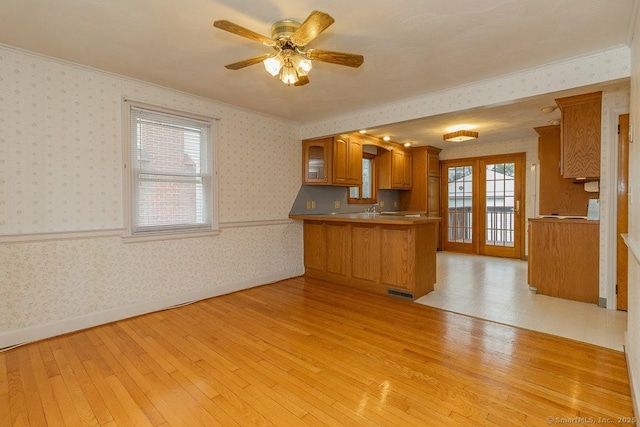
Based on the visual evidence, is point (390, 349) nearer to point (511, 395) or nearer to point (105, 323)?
point (511, 395)

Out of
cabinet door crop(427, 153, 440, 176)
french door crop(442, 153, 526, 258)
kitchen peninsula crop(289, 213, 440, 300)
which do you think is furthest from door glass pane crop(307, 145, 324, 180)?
french door crop(442, 153, 526, 258)

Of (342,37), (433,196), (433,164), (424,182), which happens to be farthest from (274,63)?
(433,196)

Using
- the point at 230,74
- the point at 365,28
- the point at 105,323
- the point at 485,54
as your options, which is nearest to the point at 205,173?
the point at 230,74

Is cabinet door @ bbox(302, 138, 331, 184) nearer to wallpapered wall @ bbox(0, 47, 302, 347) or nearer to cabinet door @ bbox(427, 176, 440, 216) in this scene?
wallpapered wall @ bbox(0, 47, 302, 347)

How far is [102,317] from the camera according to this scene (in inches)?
119

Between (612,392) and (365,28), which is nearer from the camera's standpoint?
(612,392)

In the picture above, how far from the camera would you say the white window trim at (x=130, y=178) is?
3.12 m

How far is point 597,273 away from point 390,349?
2.71 meters

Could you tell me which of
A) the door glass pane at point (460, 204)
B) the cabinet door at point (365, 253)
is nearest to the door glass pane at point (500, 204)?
the door glass pane at point (460, 204)

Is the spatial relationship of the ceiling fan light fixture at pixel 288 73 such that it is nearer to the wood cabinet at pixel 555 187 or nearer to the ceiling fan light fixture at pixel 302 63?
the ceiling fan light fixture at pixel 302 63

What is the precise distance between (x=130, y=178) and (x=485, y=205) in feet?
21.2

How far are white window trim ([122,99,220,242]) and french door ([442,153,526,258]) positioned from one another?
5397 millimetres

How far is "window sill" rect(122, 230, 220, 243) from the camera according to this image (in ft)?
10.4

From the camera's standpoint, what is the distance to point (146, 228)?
3.32m
